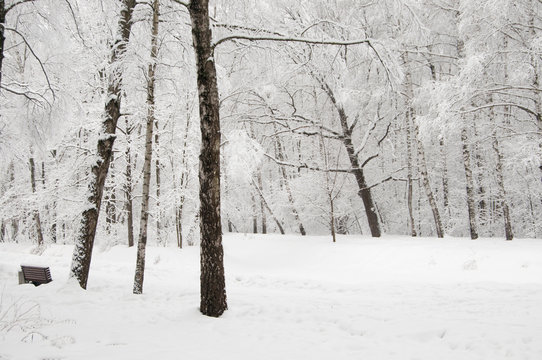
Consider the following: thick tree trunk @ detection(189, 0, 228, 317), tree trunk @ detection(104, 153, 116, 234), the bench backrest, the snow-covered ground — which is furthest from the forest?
the bench backrest

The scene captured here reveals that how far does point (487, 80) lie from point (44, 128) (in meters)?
14.3

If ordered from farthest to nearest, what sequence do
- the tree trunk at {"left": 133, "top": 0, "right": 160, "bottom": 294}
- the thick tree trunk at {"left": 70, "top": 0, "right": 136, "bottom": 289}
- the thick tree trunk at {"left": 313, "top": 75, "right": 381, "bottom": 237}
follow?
the thick tree trunk at {"left": 313, "top": 75, "right": 381, "bottom": 237}
the tree trunk at {"left": 133, "top": 0, "right": 160, "bottom": 294}
the thick tree trunk at {"left": 70, "top": 0, "right": 136, "bottom": 289}

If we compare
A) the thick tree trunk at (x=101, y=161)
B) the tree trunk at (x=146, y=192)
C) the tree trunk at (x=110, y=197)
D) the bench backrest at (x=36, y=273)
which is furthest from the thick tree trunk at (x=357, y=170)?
the bench backrest at (x=36, y=273)

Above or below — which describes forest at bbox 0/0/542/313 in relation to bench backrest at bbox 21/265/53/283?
above

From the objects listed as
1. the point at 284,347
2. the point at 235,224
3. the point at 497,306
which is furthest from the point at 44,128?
the point at 235,224

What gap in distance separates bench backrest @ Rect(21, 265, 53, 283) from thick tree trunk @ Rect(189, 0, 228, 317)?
5.17 meters

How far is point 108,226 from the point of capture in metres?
21.4

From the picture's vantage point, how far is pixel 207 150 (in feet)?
18.2

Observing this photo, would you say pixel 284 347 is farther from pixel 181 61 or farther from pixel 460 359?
pixel 181 61

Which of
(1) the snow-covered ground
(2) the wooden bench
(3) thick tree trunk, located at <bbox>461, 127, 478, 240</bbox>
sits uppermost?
(3) thick tree trunk, located at <bbox>461, 127, 478, 240</bbox>

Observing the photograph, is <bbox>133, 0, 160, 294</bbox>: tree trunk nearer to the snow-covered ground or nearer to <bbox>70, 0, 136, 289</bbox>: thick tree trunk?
the snow-covered ground

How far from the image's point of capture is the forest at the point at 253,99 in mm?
6621

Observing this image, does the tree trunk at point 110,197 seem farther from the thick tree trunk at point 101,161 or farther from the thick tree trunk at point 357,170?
the thick tree trunk at point 357,170

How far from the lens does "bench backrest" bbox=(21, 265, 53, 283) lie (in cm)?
834
